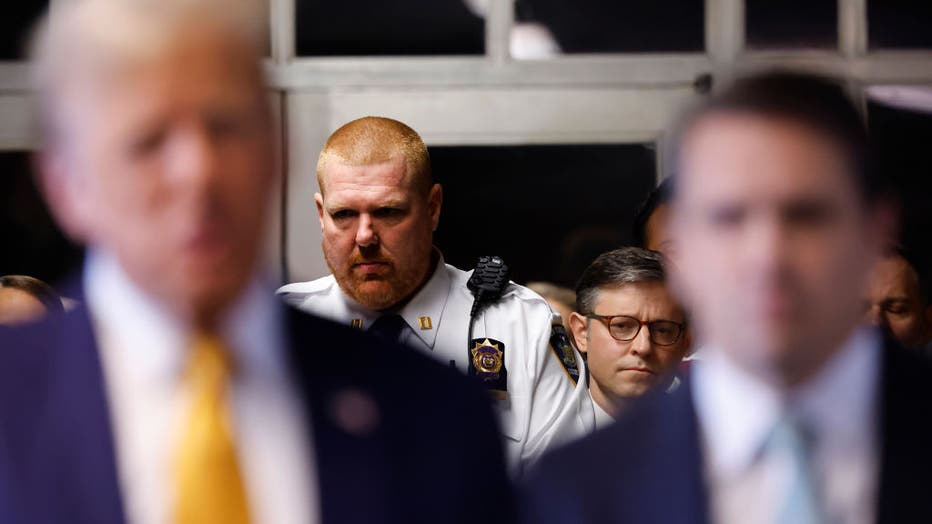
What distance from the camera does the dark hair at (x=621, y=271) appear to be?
9.46 feet

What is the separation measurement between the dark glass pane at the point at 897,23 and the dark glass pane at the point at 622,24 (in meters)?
0.56

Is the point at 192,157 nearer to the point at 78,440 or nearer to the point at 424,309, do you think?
the point at 78,440

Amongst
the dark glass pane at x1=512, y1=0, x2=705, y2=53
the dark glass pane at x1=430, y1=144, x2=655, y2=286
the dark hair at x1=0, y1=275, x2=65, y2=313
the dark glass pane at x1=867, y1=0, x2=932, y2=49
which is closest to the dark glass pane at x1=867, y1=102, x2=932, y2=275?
the dark glass pane at x1=867, y1=0, x2=932, y2=49

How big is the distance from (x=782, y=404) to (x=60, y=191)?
2.07 feet

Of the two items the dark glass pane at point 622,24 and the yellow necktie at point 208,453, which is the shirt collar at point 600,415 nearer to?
the dark glass pane at point 622,24

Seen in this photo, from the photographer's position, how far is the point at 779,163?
104 centimetres

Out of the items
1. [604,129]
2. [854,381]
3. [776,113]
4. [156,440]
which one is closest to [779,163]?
[776,113]

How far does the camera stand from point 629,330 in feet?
9.30

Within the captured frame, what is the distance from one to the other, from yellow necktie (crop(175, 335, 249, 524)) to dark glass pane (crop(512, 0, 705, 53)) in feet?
10.9

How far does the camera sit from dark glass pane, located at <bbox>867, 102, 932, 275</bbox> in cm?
412

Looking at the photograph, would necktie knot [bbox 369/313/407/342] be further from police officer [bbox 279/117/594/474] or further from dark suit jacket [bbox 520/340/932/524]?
dark suit jacket [bbox 520/340/932/524]

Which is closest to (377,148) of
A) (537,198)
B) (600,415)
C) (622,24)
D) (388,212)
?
(388,212)

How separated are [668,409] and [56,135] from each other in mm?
599

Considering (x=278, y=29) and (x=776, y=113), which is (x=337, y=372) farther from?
(x=278, y=29)
